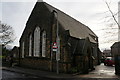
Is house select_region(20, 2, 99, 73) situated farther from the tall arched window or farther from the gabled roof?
the gabled roof

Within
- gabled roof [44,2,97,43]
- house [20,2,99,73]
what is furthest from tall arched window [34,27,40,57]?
gabled roof [44,2,97,43]

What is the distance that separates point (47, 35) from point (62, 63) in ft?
18.1

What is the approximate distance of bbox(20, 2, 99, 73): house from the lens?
663 inches

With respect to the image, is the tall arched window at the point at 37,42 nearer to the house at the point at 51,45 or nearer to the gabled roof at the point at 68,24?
the house at the point at 51,45

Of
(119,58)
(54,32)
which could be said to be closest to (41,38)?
(54,32)

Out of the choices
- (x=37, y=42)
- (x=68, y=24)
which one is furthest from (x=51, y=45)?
(x=68, y=24)

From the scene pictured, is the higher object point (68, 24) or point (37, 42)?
point (68, 24)

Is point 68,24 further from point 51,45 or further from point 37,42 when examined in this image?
point 37,42

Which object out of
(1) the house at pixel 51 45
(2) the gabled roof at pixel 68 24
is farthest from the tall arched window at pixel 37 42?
(2) the gabled roof at pixel 68 24

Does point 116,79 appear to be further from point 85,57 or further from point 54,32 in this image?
point 54,32

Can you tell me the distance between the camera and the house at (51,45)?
663 inches

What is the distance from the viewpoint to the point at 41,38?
20.4 metres

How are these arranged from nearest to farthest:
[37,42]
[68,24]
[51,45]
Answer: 1. [51,45]
2. [37,42]
3. [68,24]

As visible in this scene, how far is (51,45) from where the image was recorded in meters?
18.5
